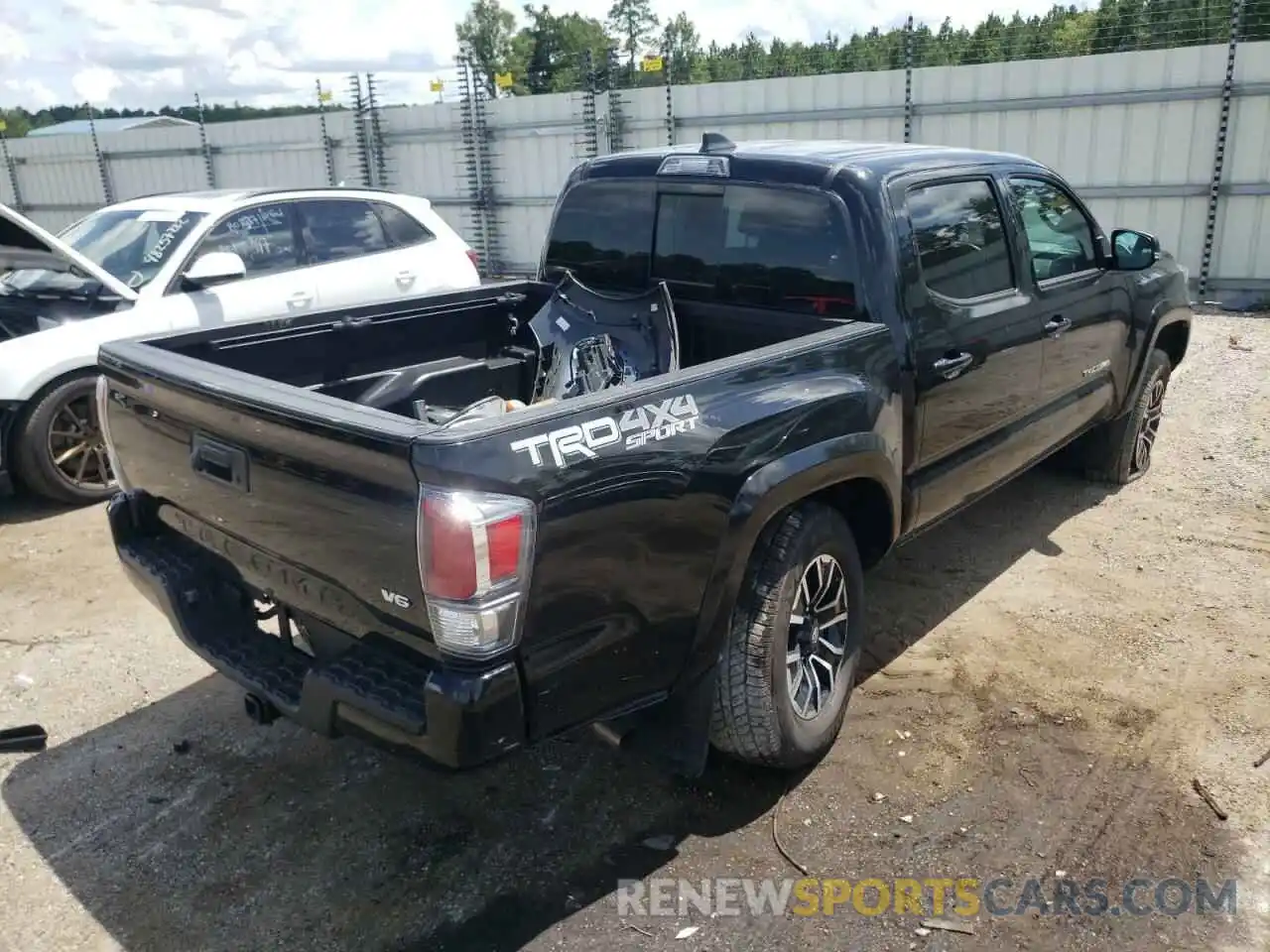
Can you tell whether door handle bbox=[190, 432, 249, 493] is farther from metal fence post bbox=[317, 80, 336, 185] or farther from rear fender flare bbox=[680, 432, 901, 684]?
metal fence post bbox=[317, 80, 336, 185]

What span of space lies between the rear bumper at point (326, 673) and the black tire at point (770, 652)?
859mm

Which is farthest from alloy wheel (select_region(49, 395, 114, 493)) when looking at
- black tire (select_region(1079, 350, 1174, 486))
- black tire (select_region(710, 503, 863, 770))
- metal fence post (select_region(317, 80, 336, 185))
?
metal fence post (select_region(317, 80, 336, 185))

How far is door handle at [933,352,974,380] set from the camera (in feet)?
12.4

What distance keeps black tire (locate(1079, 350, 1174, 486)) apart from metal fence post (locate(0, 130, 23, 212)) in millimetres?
22974

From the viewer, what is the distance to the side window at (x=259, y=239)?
661 centimetres

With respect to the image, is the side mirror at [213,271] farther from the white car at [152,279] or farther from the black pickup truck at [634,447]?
the black pickup truck at [634,447]

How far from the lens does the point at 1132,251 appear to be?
5117mm

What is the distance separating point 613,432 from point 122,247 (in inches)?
216

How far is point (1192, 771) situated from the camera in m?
3.45

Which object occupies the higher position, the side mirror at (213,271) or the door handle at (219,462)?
the side mirror at (213,271)

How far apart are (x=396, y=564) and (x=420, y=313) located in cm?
211

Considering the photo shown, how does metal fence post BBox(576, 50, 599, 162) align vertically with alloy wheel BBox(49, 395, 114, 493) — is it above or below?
above

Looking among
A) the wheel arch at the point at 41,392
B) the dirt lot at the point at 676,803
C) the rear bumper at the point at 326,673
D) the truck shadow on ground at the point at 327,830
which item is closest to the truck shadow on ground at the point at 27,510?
the wheel arch at the point at 41,392

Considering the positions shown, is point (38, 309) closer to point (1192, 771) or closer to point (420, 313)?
point (420, 313)
